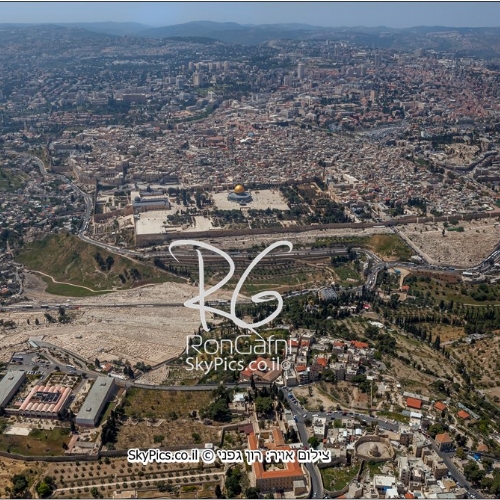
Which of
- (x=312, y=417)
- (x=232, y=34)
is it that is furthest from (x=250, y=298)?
(x=232, y=34)

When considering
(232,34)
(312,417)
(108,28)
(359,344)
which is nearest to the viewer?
(312,417)

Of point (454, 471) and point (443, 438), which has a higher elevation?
point (443, 438)

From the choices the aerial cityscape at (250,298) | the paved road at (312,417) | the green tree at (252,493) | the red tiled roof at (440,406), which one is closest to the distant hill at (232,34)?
the aerial cityscape at (250,298)

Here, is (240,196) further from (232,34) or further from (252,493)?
(232,34)

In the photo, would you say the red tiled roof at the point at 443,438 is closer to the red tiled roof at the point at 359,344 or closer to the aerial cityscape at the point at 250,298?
the aerial cityscape at the point at 250,298

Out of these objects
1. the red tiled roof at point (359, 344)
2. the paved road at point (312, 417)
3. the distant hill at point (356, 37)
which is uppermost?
the distant hill at point (356, 37)

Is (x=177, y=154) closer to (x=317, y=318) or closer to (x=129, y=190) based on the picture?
(x=129, y=190)
